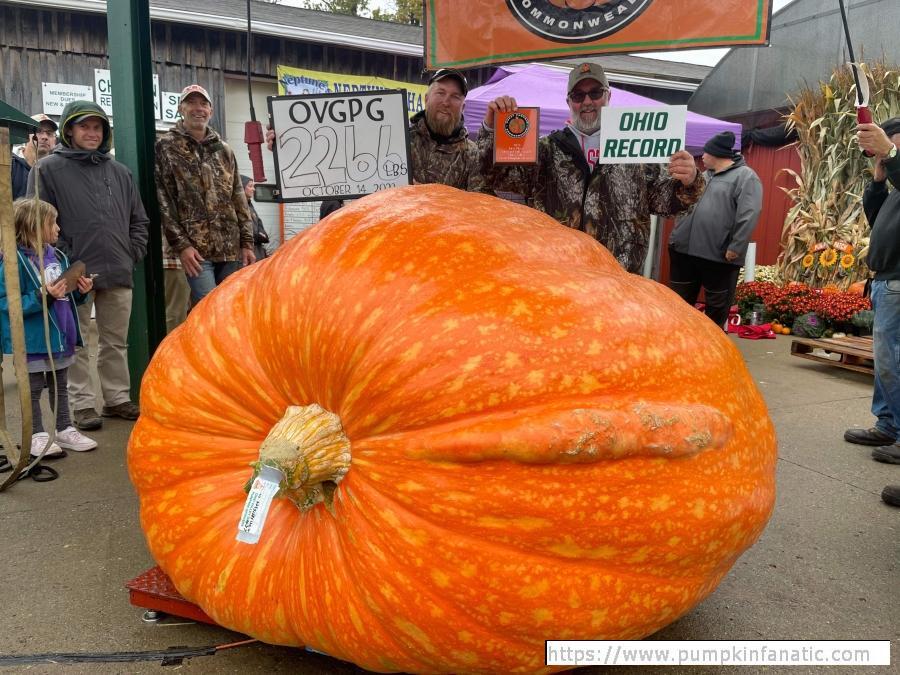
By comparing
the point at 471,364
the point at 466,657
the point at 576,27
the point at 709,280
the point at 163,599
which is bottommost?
the point at 163,599

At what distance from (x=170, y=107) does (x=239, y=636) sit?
27.4ft

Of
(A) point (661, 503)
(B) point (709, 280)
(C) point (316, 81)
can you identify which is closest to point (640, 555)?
(A) point (661, 503)

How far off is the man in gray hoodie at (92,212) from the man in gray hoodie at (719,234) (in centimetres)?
423

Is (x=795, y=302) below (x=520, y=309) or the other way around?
below

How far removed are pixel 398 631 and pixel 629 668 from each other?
2.52 feet

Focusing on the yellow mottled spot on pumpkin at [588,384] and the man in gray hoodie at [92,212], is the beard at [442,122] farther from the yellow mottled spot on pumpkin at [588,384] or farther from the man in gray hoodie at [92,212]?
the yellow mottled spot on pumpkin at [588,384]

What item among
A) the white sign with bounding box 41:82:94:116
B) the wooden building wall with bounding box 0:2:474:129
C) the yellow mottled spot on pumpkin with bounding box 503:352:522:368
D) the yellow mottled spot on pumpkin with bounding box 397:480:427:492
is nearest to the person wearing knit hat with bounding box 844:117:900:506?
the yellow mottled spot on pumpkin with bounding box 503:352:522:368

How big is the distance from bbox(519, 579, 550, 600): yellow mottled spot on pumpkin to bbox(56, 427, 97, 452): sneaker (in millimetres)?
2921

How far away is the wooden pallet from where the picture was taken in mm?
5523

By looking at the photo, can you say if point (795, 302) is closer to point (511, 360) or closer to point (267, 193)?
point (267, 193)

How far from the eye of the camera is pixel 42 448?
3275mm

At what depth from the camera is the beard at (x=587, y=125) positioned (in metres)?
3.12

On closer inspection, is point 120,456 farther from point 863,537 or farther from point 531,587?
point 863,537

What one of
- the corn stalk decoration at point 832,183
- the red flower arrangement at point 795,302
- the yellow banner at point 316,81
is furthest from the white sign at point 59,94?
the corn stalk decoration at point 832,183
